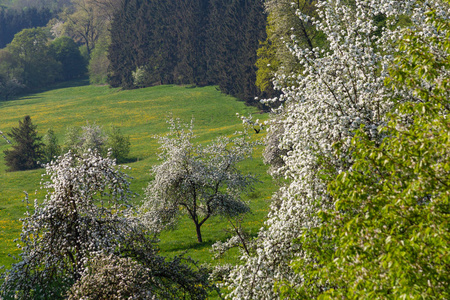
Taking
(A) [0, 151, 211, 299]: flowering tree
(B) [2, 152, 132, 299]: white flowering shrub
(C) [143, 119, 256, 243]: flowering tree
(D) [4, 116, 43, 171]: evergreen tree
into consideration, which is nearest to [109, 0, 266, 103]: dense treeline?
(D) [4, 116, 43, 171]: evergreen tree

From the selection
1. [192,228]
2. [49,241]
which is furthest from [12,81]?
[49,241]

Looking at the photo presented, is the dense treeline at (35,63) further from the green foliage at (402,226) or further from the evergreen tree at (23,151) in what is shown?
the green foliage at (402,226)

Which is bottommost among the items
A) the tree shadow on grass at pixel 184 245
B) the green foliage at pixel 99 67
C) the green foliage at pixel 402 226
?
the tree shadow on grass at pixel 184 245

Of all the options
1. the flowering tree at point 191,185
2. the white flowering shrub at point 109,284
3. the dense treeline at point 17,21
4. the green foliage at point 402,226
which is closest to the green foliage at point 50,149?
the flowering tree at point 191,185

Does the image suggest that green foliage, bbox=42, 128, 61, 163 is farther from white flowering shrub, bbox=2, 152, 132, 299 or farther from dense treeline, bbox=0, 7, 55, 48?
dense treeline, bbox=0, 7, 55, 48

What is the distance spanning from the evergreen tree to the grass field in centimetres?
167

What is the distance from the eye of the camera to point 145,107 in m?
78.8

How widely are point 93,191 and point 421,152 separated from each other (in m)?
9.61

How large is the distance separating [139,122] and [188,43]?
37.1 metres

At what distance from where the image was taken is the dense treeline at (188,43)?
8106cm

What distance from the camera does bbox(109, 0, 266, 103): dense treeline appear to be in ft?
266

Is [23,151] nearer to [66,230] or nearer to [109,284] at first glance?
[66,230]

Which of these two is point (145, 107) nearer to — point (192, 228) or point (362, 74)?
point (192, 228)

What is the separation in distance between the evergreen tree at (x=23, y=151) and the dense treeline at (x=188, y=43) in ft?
131
